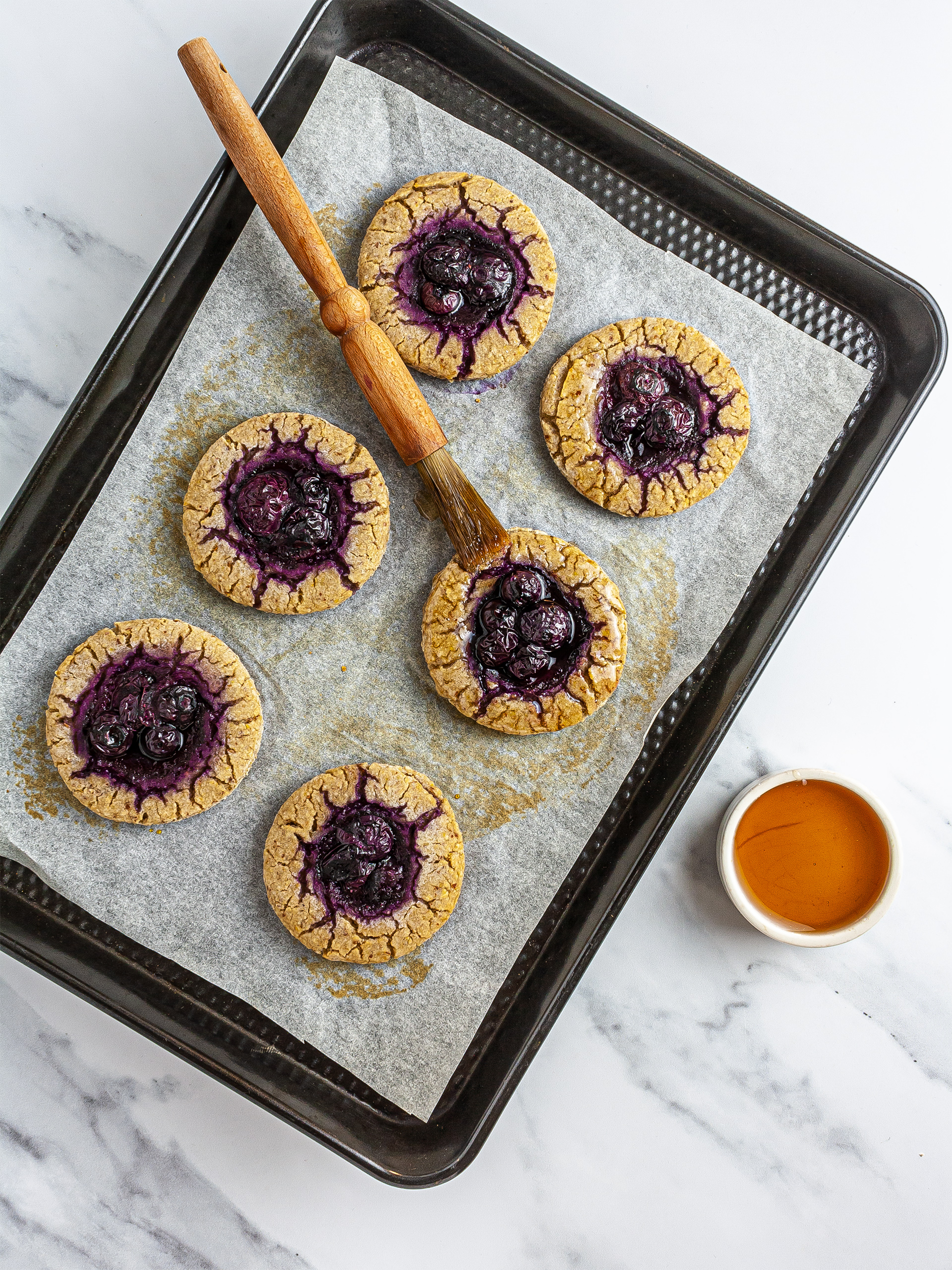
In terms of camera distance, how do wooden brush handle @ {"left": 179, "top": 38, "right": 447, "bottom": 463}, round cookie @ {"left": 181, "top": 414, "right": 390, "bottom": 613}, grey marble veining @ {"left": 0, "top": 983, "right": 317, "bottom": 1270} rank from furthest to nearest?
1. grey marble veining @ {"left": 0, "top": 983, "right": 317, "bottom": 1270}
2. round cookie @ {"left": 181, "top": 414, "right": 390, "bottom": 613}
3. wooden brush handle @ {"left": 179, "top": 38, "right": 447, "bottom": 463}

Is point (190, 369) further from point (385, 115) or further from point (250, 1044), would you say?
point (250, 1044)

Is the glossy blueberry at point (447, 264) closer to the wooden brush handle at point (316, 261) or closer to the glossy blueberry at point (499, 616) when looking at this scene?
the wooden brush handle at point (316, 261)

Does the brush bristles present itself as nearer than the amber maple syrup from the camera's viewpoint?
Yes

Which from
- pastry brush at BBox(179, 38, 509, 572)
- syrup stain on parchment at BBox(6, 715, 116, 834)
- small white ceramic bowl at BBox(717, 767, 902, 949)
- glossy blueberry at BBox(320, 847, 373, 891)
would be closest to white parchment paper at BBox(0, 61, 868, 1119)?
syrup stain on parchment at BBox(6, 715, 116, 834)

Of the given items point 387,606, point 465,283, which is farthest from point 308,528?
point 465,283

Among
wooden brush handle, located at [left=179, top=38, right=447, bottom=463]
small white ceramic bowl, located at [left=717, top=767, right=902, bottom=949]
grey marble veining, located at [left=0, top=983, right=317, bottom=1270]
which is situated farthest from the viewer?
grey marble veining, located at [left=0, top=983, right=317, bottom=1270]

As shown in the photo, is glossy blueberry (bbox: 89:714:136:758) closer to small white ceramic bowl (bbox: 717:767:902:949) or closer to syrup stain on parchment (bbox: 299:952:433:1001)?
syrup stain on parchment (bbox: 299:952:433:1001)

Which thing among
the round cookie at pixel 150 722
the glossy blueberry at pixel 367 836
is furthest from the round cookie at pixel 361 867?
the round cookie at pixel 150 722
